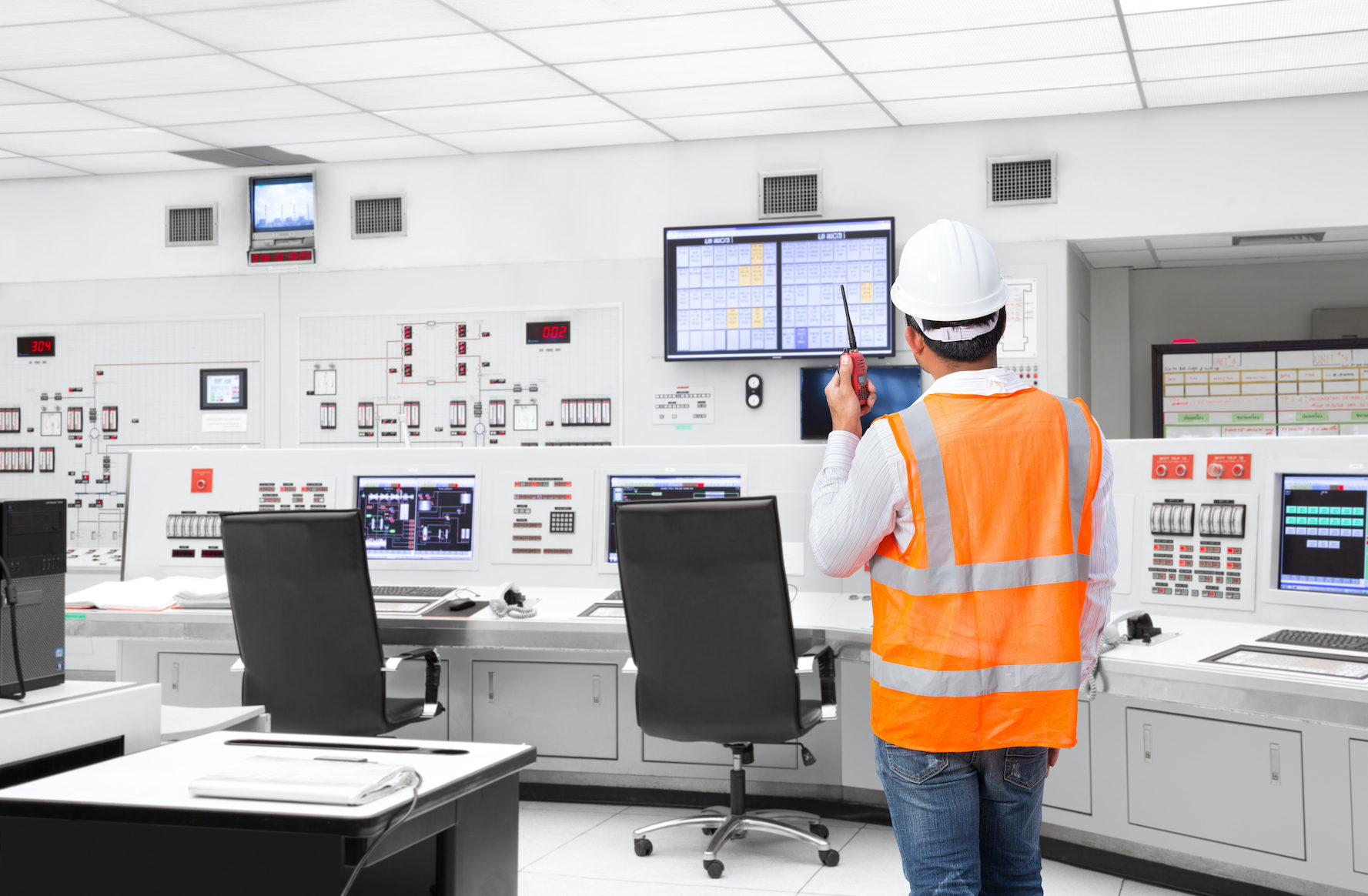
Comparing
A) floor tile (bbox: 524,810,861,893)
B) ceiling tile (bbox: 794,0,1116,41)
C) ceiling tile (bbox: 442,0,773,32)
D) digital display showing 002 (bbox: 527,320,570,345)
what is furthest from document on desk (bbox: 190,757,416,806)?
digital display showing 002 (bbox: 527,320,570,345)

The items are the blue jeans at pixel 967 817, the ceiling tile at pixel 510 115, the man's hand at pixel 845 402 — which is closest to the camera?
the blue jeans at pixel 967 817

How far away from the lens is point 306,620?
3.05 meters

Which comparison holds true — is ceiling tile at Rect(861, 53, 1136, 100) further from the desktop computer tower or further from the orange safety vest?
the desktop computer tower

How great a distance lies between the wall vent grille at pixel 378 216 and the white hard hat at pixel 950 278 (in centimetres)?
462

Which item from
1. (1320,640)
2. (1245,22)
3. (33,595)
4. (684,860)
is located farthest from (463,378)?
(33,595)

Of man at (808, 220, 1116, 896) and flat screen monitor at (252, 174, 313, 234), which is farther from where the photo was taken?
flat screen monitor at (252, 174, 313, 234)

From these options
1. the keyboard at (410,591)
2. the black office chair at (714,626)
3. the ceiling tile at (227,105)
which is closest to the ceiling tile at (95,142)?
the ceiling tile at (227,105)

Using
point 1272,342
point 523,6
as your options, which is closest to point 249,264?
point 523,6

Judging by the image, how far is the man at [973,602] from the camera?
148cm

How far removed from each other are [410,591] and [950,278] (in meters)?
2.40

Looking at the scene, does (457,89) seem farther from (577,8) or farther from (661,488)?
(661,488)

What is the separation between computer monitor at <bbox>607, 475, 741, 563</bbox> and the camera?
3566 millimetres

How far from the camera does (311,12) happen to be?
3943 millimetres

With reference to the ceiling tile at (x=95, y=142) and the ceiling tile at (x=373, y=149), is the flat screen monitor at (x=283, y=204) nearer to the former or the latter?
the ceiling tile at (x=373, y=149)
